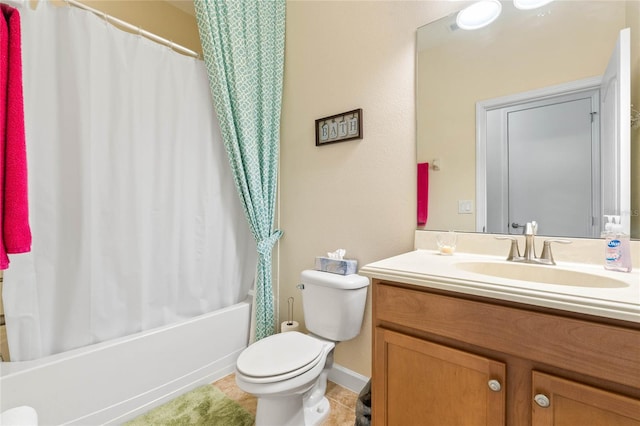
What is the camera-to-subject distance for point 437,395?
34.4 inches

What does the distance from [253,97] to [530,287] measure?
68.2 inches

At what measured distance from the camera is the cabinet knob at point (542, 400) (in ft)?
2.31

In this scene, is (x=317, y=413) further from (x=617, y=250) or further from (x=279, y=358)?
(x=617, y=250)

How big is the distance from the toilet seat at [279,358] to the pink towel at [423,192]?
0.80 metres

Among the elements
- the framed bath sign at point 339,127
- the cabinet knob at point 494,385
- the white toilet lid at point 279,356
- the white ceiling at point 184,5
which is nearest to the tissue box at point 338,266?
the white toilet lid at point 279,356

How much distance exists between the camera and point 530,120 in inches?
45.7

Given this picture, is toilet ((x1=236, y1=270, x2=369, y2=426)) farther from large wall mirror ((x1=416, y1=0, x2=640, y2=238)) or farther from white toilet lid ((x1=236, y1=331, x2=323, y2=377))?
large wall mirror ((x1=416, y1=0, x2=640, y2=238))

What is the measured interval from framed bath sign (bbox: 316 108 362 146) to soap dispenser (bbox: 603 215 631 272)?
111 cm

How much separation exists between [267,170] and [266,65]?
70 cm

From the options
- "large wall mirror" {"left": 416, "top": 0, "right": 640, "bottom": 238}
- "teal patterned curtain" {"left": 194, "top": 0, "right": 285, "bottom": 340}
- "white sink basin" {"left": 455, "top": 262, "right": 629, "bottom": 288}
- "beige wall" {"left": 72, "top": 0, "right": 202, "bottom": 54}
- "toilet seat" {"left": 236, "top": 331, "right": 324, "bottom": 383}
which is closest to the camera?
"white sink basin" {"left": 455, "top": 262, "right": 629, "bottom": 288}

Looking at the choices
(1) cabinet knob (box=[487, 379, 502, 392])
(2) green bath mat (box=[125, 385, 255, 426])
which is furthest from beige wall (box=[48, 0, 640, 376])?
(1) cabinet knob (box=[487, 379, 502, 392])

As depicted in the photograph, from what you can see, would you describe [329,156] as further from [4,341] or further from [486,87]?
[4,341]

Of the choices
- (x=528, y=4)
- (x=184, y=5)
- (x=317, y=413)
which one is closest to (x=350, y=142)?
(x=528, y=4)

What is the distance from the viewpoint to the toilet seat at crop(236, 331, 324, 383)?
44.4 inches
